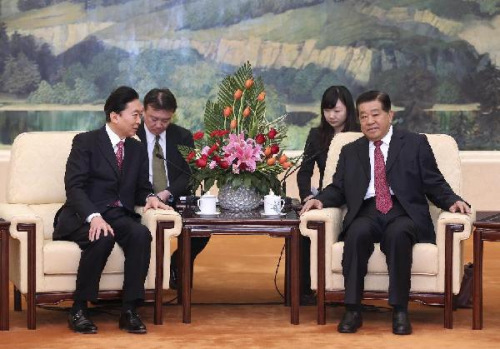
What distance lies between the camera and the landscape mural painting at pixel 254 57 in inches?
432

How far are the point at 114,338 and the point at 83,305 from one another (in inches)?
11.5

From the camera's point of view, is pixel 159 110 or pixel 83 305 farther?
pixel 159 110

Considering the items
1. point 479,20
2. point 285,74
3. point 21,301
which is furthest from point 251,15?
point 21,301

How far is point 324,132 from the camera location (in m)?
7.29

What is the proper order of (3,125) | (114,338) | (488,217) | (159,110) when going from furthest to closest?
(3,125)
(159,110)
(488,217)
(114,338)

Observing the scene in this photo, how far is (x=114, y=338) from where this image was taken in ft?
19.4

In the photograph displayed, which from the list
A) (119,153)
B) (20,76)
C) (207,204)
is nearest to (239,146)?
(207,204)

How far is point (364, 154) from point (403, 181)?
28 centimetres

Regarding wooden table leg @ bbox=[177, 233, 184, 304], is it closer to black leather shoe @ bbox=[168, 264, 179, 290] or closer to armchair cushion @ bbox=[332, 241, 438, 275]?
black leather shoe @ bbox=[168, 264, 179, 290]

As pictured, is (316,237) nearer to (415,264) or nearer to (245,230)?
(245,230)

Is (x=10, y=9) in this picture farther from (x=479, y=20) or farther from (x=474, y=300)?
(x=474, y=300)

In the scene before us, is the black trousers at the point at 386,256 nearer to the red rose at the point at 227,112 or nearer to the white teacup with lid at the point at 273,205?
the white teacup with lid at the point at 273,205

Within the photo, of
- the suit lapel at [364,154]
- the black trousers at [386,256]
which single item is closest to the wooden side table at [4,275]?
the black trousers at [386,256]

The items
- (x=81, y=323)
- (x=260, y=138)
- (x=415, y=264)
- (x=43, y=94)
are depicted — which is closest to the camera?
(x=81, y=323)
